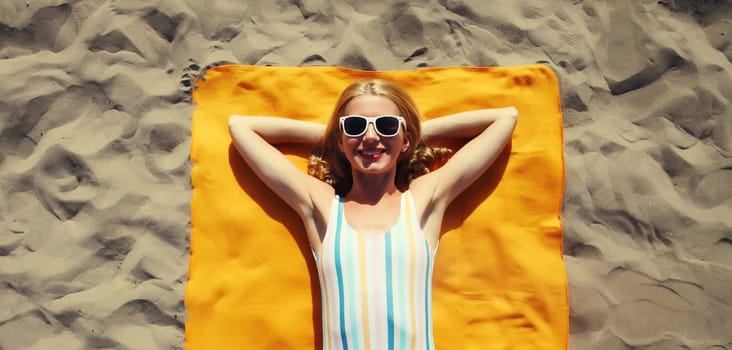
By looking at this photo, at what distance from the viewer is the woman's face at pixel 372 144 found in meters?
2.70

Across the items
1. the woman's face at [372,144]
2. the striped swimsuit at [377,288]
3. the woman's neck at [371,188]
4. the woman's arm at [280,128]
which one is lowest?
the striped swimsuit at [377,288]

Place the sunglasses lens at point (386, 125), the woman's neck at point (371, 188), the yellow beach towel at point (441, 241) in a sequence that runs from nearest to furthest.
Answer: the sunglasses lens at point (386, 125), the woman's neck at point (371, 188), the yellow beach towel at point (441, 241)

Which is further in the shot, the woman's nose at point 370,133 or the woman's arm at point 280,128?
the woman's arm at point 280,128

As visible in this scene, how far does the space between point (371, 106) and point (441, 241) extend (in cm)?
81

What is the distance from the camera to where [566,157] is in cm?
321

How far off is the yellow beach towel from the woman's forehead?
457 mm

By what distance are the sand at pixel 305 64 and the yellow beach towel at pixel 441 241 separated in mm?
113

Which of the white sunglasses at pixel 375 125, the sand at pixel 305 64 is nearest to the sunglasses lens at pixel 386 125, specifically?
the white sunglasses at pixel 375 125

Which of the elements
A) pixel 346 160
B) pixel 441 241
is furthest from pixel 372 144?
pixel 441 241

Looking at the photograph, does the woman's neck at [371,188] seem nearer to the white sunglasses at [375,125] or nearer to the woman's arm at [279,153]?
the woman's arm at [279,153]

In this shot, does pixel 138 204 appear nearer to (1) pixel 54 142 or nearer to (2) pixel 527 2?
(1) pixel 54 142

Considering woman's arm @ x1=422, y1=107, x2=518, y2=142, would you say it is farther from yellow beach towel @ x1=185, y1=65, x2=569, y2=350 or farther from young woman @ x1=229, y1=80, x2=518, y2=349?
yellow beach towel @ x1=185, y1=65, x2=569, y2=350

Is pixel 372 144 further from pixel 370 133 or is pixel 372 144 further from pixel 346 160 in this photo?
pixel 346 160

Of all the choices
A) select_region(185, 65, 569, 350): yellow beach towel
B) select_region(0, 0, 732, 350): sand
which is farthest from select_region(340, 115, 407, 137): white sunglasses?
select_region(0, 0, 732, 350): sand
